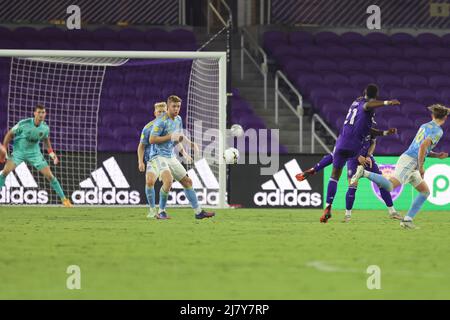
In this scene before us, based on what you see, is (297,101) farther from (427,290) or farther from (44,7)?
(427,290)

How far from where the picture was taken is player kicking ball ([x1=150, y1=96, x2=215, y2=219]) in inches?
637

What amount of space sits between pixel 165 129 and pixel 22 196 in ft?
19.0

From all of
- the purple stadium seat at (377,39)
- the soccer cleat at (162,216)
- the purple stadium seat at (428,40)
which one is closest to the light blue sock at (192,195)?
the soccer cleat at (162,216)

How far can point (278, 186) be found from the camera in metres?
21.4

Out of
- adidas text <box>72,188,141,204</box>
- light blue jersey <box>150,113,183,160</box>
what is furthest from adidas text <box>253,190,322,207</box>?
light blue jersey <box>150,113,183,160</box>

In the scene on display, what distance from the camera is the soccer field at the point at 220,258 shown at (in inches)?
315

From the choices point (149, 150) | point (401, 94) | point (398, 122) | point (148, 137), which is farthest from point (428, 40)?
point (148, 137)

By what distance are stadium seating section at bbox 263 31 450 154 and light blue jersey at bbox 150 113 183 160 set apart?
26.8 feet

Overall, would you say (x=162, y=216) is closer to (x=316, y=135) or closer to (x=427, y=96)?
(x=316, y=135)

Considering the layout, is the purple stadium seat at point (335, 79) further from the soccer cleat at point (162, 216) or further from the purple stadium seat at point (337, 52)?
the soccer cleat at point (162, 216)

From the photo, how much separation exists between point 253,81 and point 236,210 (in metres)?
6.79

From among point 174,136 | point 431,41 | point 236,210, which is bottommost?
point 236,210

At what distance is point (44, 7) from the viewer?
92.2 feet

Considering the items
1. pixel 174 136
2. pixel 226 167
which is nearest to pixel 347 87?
pixel 226 167
